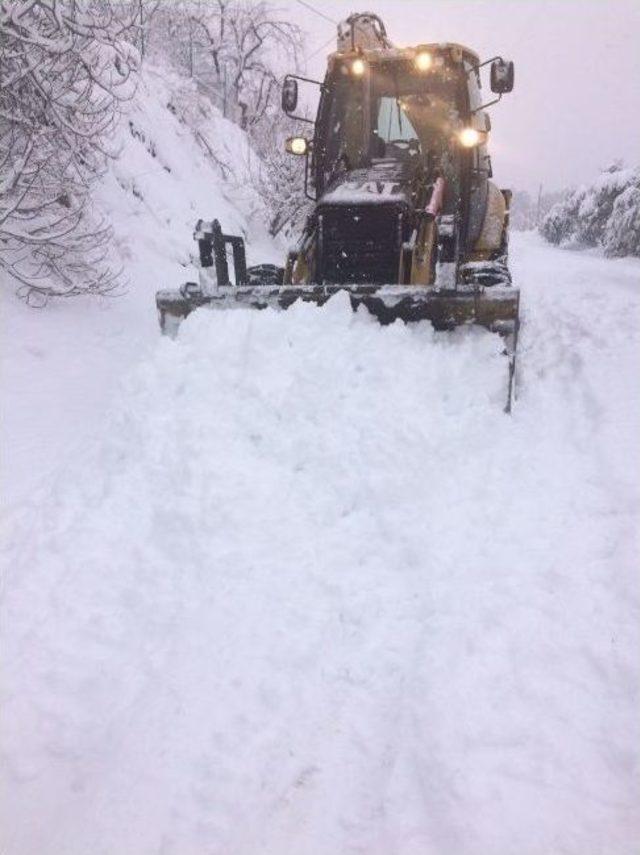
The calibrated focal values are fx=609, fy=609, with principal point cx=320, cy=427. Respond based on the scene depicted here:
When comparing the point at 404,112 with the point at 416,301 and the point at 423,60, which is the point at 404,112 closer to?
the point at 423,60

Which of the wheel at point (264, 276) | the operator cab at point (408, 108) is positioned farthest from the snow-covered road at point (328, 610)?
the operator cab at point (408, 108)

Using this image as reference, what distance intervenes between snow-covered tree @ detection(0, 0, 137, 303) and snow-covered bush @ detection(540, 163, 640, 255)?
13.6m

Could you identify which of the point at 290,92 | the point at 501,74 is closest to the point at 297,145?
the point at 290,92

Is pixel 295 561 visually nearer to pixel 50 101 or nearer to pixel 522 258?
pixel 50 101

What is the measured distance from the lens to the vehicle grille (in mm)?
4863

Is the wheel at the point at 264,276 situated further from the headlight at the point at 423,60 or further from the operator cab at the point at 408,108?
the headlight at the point at 423,60

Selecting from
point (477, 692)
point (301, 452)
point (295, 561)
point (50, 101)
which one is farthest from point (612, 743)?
point (50, 101)

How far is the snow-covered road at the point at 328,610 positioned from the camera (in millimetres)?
2100

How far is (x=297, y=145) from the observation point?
238 inches

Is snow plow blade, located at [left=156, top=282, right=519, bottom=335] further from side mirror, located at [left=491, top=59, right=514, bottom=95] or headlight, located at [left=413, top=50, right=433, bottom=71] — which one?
headlight, located at [left=413, top=50, right=433, bottom=71]

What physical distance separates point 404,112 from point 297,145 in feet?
3.55

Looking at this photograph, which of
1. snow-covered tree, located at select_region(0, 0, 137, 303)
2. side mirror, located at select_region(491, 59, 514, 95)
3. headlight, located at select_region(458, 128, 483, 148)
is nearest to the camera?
side mirror, located at select_region(491, 59, 514, 95)

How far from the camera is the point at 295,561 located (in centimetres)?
319

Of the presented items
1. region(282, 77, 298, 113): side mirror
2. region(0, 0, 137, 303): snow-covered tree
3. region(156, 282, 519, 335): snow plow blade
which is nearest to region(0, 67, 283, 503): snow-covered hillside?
region(0, 0, 137, 303): snow-covered tree
